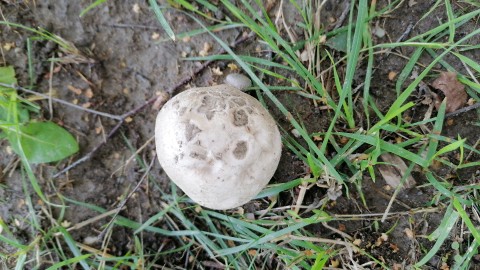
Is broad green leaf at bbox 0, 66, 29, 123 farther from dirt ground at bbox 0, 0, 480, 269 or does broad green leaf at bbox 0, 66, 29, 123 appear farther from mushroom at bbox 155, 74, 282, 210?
mushroom at bbox 155, 74, 282, 210

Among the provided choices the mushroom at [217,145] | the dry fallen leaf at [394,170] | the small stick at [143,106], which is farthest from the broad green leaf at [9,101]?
the dry fallen leaf at [394,170]

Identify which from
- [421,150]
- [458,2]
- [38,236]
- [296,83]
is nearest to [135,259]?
[38,236]

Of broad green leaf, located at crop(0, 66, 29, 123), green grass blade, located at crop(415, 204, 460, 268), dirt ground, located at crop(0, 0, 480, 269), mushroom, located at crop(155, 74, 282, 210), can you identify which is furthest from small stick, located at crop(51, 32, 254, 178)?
green grass blade, located at crop(415, 204, 460, 268)

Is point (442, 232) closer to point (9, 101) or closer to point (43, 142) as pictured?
point (43, 142)

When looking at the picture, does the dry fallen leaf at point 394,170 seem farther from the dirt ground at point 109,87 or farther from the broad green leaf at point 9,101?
the broad green leaf at point 9,101

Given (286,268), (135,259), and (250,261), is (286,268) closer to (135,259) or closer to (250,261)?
(250,261)

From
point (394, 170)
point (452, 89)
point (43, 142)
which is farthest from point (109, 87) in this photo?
point (452, 89)
